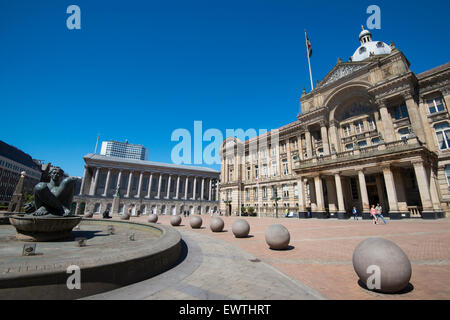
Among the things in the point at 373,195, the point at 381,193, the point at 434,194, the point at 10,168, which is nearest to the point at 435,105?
the point at 434,194

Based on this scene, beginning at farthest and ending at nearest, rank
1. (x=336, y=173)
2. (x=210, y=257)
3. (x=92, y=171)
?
(x=92, y=171) → (x=336, y=173) → (x=210, y=257)

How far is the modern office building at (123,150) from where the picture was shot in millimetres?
161250

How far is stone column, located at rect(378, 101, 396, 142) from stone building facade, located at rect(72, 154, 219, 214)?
49.8 m

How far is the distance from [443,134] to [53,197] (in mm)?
37849

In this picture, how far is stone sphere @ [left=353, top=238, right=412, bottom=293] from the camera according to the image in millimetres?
4125

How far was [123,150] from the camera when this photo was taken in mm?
169000

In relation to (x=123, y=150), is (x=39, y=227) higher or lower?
lower

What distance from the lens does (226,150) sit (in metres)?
57.2

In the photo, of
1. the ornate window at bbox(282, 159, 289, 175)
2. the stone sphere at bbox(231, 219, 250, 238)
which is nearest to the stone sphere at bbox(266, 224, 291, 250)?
the stone sphere at bbox(231, 219, 250, 238)

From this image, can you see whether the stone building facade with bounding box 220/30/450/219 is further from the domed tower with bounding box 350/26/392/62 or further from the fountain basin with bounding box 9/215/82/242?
the fountain basin with bounding box 9/215/82/242

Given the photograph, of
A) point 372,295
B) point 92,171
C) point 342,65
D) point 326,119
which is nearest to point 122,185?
point 92,171

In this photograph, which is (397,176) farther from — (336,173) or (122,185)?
(122,185)

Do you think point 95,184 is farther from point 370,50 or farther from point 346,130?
point 370,50
